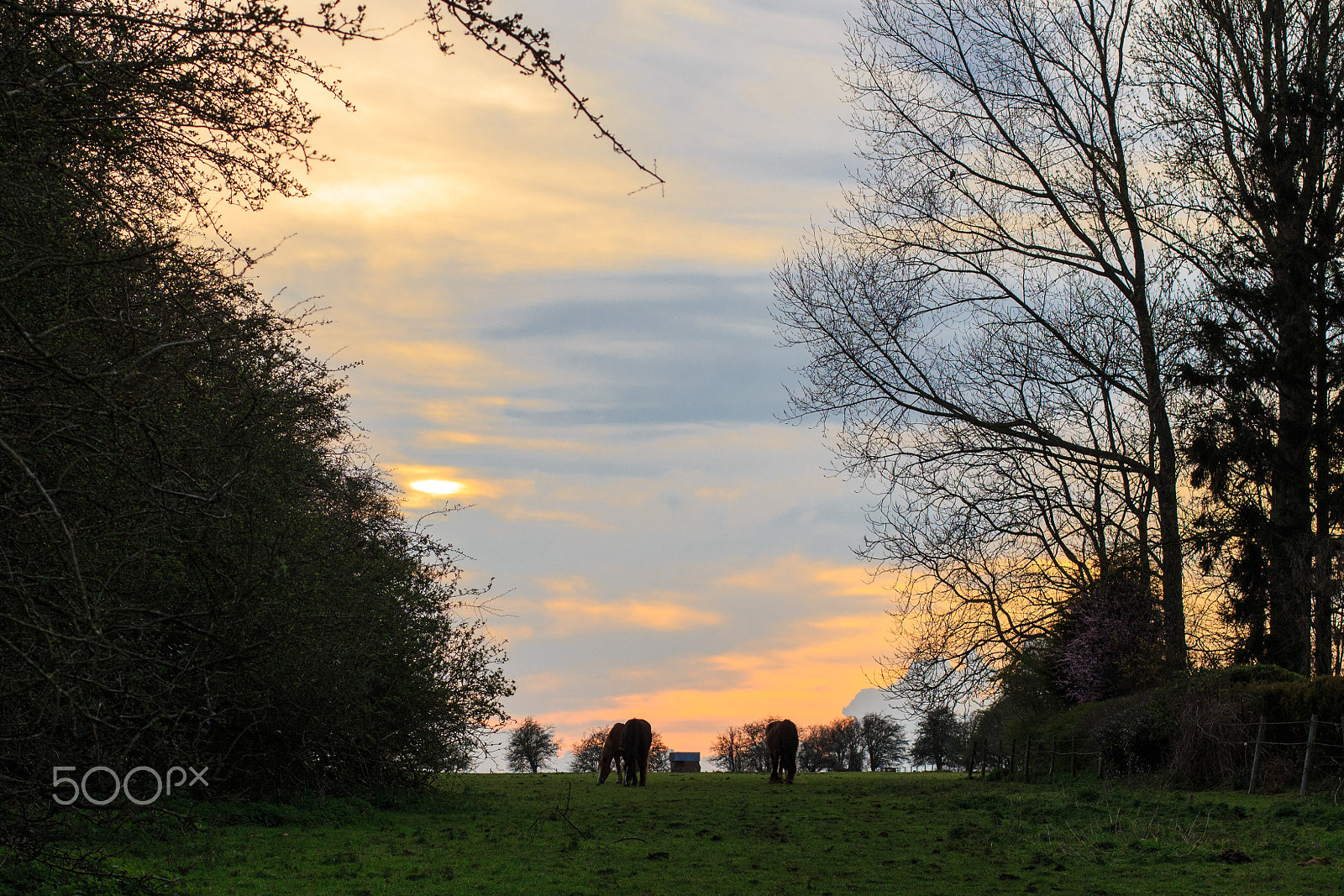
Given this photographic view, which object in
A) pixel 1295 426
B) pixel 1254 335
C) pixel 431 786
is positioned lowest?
pixel 431 786

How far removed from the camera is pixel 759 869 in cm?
1030

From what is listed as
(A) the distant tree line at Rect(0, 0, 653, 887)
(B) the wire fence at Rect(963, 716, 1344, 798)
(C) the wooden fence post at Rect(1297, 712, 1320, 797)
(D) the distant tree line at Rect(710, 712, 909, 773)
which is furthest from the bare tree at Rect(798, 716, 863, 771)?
(A) the distant tree line at Rect(0, 0, 653, 887)

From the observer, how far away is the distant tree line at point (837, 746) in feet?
264

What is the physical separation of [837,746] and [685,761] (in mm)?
46380

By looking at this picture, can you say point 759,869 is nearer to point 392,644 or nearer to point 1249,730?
point 392,644

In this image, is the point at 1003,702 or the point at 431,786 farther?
the point at 1003,702

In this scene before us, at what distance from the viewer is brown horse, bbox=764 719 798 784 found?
86.3 feet

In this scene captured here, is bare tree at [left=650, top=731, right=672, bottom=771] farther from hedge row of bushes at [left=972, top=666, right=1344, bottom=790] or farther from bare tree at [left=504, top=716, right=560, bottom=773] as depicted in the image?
hedge row of bushes at [left=972, top=666, right=1344, bottom=790]

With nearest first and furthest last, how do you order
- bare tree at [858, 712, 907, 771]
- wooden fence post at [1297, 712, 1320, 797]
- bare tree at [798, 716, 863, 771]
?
wooden fence post at [1297, 712, 1320, 797], bare tree at [798, 716, 863, 771], bare tree at [858, 712, 907, 771]

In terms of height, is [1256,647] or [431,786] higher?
[1256,647]

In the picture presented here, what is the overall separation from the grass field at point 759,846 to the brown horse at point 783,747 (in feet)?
26.8

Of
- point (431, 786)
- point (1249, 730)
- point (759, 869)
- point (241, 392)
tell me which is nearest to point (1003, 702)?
point (1249, 730)

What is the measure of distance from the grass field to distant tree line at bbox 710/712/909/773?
63.2 metres

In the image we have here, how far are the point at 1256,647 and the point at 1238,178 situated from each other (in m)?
10.5
